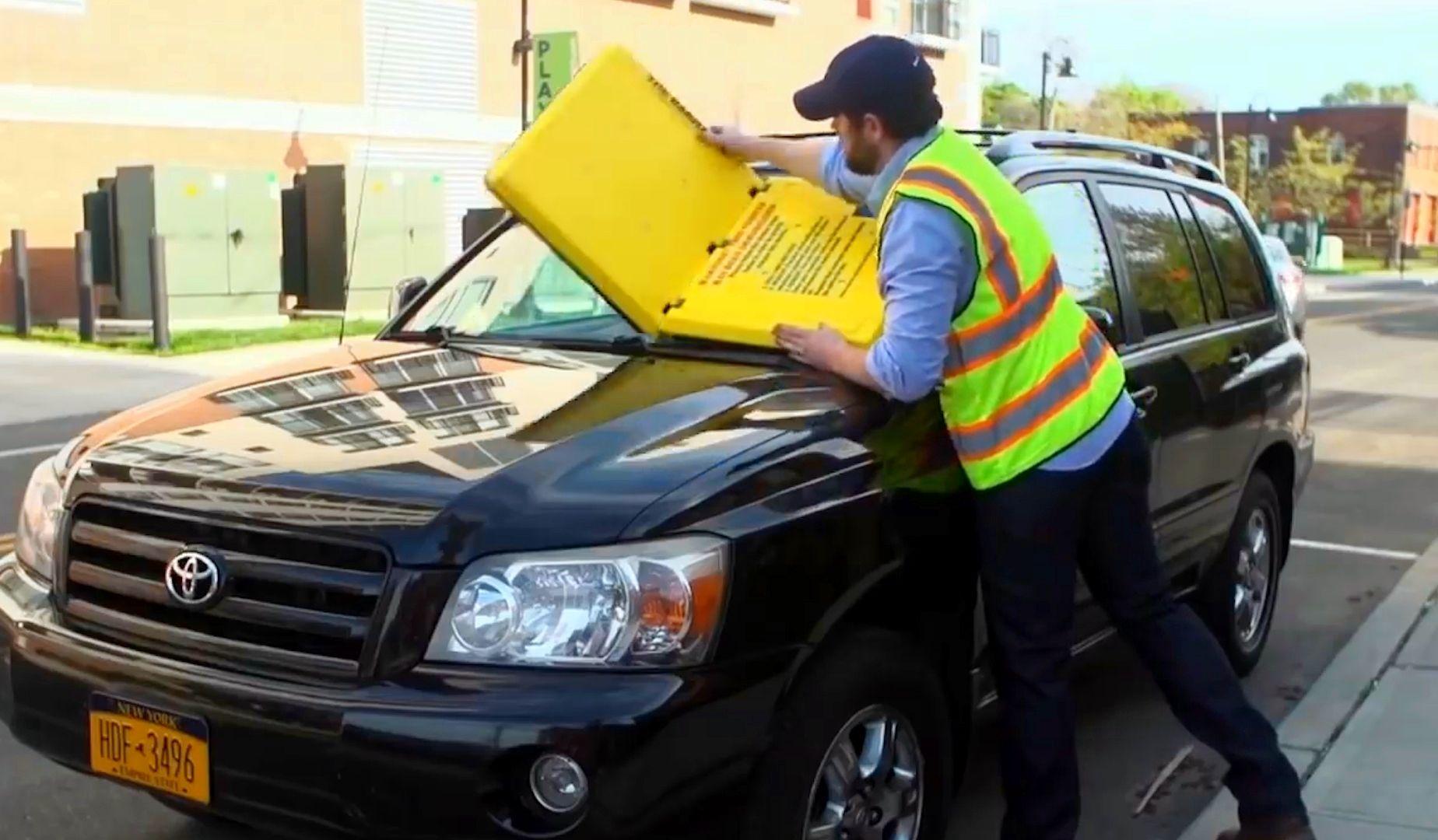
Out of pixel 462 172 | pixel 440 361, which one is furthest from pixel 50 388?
pixel 462 172

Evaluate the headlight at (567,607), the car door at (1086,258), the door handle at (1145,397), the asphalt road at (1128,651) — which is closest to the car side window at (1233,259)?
the car door at (1086,258)

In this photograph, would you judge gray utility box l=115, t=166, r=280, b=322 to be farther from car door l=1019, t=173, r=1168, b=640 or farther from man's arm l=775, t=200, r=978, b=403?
man's arm l=775, t=200, r=978, b=403

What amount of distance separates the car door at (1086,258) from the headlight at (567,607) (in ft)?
5.96

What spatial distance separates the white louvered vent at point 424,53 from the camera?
26.2 meters

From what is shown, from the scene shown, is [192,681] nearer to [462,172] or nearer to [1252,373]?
[1252,373]

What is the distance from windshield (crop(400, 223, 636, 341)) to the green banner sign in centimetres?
1953

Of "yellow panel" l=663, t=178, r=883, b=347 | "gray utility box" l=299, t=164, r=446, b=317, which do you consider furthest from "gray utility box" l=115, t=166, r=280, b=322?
"yellow panel" l=663, t=178, r=883, b=347

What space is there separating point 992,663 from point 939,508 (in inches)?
16.9

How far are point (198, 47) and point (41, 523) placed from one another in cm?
2129

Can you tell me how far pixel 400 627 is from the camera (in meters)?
2.93

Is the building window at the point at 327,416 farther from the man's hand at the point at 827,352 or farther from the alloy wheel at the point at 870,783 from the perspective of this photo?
the alloy wheel at the point at 870,783

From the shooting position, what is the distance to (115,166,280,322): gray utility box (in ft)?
65.8

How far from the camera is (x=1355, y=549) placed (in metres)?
8.40

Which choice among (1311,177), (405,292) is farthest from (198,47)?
(1311,177)
